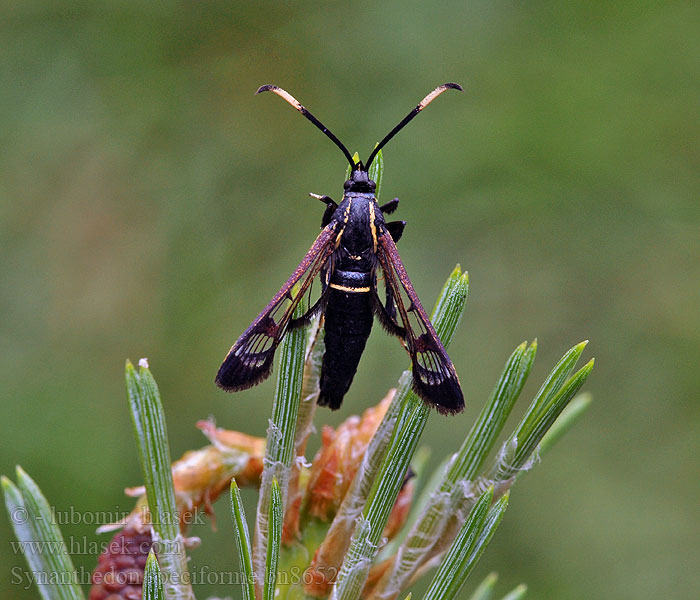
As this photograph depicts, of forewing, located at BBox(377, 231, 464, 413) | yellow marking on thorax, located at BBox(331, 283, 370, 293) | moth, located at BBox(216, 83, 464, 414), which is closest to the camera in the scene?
forewing, located at BBox(377, 231, 464, 413)

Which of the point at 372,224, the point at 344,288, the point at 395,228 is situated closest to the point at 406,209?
the point at 395,228

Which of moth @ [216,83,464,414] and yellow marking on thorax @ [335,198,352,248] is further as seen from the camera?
yellow marking on thorax @ [335,198,352,248]

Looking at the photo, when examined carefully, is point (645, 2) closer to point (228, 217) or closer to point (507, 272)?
point (507, 272)

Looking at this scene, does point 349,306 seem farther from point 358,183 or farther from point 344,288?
point 358,183

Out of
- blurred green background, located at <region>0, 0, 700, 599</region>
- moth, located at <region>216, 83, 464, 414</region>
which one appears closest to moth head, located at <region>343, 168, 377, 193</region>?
moth, located at <region>216, 83, 464, 414</region>

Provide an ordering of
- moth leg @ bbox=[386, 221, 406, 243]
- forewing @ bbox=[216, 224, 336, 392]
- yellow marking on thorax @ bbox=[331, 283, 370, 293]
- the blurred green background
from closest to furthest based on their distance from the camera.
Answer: forewing @ bbox=[216, 224, 336, 392]
yellow marking on thorax @ bbox=[331, 283, 370, 293]
moth leg @ bbox=[386, 221, 406, 243]
the blurred green background

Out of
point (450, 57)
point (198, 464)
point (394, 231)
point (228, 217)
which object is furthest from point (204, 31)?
point (198, 464)

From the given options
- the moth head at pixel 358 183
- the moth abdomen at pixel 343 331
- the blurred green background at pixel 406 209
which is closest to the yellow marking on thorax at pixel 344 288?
the moth abdomen at pixel 343 331

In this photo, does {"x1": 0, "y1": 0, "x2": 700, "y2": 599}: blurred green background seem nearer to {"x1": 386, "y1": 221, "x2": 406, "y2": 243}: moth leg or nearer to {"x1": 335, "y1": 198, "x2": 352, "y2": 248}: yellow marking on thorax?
{"x1": 386, "y1": 221, "x2": 406, "y2": 243}: moth leg
